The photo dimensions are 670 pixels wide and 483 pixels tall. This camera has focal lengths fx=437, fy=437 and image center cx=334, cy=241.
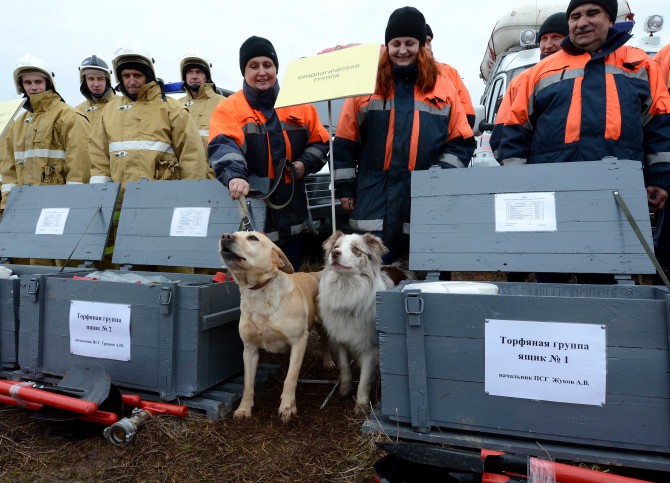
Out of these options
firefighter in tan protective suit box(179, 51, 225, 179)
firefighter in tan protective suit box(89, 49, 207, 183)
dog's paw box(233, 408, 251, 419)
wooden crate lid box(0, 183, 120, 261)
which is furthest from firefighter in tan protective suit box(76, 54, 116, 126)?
dog's paw box(233, 408, 251, 419)

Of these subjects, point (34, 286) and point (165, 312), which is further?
point (34, 286)

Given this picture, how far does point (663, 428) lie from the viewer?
1855 millimetres

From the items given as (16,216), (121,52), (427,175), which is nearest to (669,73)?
(427,175)

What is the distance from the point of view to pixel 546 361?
1988 millimetres

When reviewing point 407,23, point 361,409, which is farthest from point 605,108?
point 361,409

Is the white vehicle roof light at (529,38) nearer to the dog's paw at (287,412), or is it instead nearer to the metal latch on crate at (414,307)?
the metal latch on crate at (414,307)

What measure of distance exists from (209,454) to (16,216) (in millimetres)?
3226

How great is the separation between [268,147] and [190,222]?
0.87 meters

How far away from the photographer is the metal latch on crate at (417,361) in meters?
2.13

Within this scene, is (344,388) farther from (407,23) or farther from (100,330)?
(407,23)

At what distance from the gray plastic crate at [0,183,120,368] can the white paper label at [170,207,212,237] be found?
0.61 m

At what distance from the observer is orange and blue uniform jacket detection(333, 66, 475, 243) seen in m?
3.19

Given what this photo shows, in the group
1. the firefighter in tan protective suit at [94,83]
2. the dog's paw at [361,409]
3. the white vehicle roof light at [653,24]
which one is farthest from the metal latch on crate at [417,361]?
the white vehicle roof light at [653,24]

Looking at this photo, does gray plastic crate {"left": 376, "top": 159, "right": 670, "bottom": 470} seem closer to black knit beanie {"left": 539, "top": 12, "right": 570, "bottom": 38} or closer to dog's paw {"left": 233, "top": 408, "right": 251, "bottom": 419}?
dog's paw {"left": 233, "top": 408, "right": 251, "bottom": 419}
